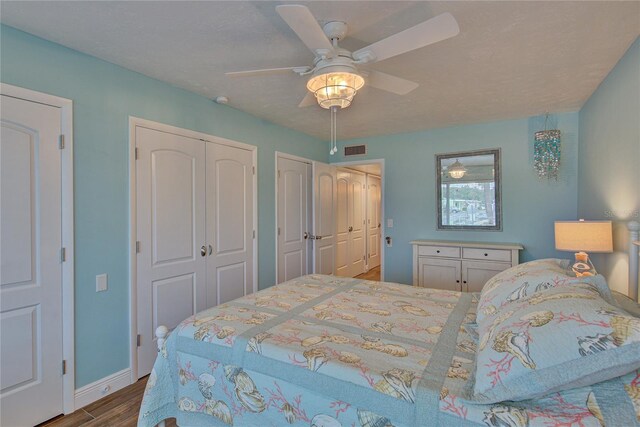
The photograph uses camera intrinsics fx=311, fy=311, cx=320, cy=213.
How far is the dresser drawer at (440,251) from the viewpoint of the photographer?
3.73m

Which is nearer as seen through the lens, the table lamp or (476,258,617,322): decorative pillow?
(476,258,617,322): decorative pillow

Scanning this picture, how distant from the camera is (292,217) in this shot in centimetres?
417

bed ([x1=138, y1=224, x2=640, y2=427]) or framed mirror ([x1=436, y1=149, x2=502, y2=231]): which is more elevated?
framed mirror ([x1=436, y1=149, x2=502, y2=231])

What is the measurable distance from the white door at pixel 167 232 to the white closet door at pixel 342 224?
2689 mm

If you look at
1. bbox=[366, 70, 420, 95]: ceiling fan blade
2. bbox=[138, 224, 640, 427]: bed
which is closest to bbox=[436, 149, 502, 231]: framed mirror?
bbox=[138, 224, 640, 427]: bed

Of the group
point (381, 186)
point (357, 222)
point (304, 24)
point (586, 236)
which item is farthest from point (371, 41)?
point (357, 222)

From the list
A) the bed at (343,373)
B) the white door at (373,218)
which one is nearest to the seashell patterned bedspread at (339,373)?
the bed at (343,373)

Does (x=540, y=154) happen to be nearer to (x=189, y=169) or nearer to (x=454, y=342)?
(x=454, y=342)

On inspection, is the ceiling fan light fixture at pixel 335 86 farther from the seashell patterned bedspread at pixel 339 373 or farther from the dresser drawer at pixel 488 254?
the dresser drawer at pixel 488 254

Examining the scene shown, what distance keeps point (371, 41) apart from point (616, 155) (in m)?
1.97

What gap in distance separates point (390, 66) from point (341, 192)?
324 centimetres

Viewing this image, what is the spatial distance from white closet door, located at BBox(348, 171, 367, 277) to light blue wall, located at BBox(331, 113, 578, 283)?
3.95 ft

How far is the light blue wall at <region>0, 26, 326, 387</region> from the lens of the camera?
198 cm

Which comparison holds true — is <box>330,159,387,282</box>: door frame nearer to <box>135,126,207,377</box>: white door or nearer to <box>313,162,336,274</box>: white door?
<box>313,162,336,274</box>: white door
